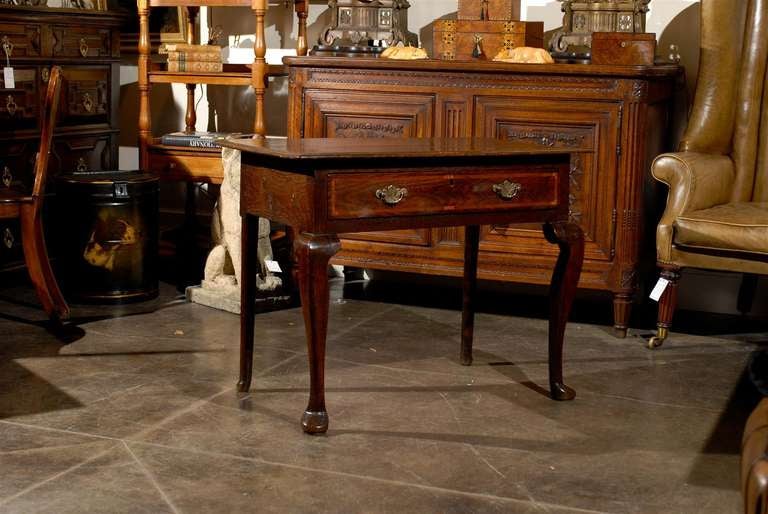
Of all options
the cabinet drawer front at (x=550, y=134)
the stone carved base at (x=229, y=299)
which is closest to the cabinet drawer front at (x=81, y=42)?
the stone carved base at (x=229, y=299)

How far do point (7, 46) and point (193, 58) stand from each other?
0.92 metres

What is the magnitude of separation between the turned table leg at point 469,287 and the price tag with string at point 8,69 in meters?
2.63

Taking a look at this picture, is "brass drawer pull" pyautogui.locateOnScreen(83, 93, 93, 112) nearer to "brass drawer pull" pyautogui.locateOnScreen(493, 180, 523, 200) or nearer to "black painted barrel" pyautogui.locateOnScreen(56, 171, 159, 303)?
"black painted barrel" pyautogui.locateOnScreen(56, 171, 159, 303)

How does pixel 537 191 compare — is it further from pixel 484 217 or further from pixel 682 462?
pixel 682 462

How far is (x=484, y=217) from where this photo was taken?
364cm

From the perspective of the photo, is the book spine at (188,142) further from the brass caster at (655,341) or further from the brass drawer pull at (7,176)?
the brass caster at (655,341)

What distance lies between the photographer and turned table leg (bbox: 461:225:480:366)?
4.21 m

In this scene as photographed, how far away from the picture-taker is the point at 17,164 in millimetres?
5742

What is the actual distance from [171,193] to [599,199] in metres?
2.90

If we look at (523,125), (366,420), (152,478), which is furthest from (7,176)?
(152,478)

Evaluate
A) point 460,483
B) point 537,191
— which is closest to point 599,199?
point 537,191

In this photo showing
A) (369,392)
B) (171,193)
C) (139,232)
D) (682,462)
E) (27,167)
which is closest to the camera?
(682,462)

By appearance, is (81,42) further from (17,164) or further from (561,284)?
(561,284)

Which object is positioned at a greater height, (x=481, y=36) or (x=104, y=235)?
(x=481, y=36)
